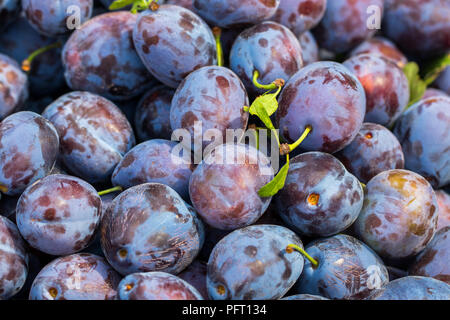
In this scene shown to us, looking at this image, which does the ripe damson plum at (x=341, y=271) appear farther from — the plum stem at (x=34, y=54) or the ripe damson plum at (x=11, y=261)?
the plum stem at (x=34, y=54)

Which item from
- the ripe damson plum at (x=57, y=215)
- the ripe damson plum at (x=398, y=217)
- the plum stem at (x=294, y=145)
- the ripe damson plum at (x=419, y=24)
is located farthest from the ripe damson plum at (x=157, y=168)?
the ripe damson plum at (x=419, y=24)

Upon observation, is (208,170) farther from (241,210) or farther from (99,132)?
(99,132)

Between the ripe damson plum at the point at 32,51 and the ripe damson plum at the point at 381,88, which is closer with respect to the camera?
the ripe damson plum at the point at 381,88

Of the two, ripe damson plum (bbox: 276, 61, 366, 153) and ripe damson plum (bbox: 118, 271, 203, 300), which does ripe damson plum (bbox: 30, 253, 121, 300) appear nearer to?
ripe damson plum (bbox: 118, 271, 203, 300)

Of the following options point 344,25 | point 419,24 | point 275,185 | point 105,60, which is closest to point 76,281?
point 275,185

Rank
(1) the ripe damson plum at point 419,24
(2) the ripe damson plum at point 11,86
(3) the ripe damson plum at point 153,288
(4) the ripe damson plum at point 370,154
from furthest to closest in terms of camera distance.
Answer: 1. (1) the ripe damson plum at point 419,24
2. (2) the ripe damson plum at point 11,86
3. (4) the ripe damson plum at point 370,154
4. (3) the ripe damson plum at point 153,288

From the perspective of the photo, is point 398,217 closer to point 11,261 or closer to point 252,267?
point 252,267
